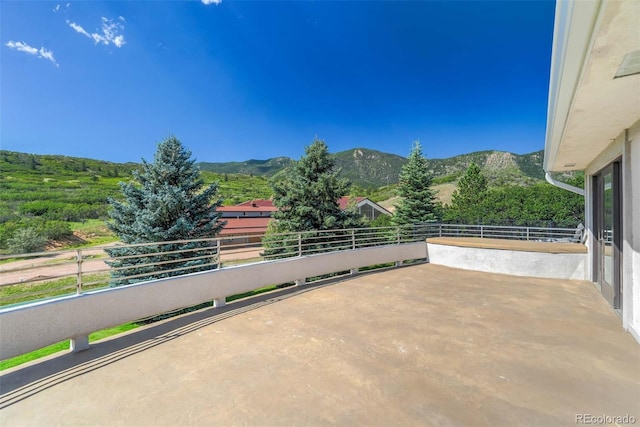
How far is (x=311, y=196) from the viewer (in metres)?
10.2

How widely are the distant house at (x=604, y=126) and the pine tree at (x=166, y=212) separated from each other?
702 cm

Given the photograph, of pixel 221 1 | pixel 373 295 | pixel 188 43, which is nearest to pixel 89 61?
pixel 188 43

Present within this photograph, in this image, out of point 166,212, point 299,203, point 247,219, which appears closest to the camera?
point 166,212

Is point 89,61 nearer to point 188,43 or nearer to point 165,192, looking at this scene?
point 188,43

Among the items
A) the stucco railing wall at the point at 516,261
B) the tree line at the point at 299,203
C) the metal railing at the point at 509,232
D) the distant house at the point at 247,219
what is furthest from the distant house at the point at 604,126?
the distant house at the point at 247,219

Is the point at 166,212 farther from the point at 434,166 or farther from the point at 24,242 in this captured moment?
the point at 434,166

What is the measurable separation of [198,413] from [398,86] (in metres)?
23.4

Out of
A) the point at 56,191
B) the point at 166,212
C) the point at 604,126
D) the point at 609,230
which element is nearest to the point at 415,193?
the point at 609,230

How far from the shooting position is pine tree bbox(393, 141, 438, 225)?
13.3 meters

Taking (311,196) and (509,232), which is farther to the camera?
(311,196)

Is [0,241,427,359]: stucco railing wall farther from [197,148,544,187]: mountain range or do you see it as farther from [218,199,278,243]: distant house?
[197,148,544,187]: mountain range

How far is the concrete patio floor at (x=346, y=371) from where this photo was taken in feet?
6.70

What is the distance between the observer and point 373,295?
516 cm

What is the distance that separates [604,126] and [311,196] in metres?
7.82
